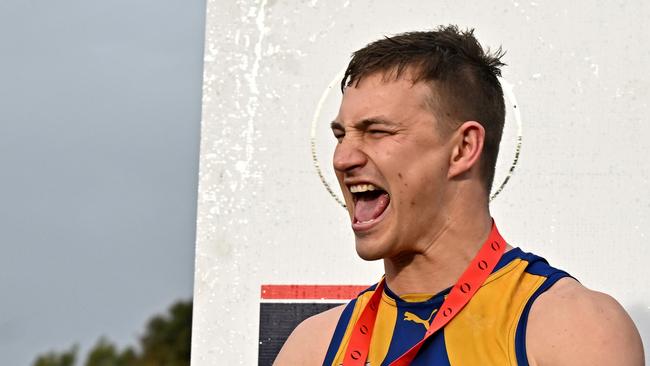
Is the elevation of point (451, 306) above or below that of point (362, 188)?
below

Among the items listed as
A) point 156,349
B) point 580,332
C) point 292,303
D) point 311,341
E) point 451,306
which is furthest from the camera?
point 156,349

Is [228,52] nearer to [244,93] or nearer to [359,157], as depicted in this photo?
[244,93]

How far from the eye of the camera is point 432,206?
2.27 meters

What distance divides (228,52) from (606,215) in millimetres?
1158

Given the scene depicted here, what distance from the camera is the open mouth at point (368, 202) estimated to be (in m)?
2.28

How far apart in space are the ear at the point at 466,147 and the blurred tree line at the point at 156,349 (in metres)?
27.0

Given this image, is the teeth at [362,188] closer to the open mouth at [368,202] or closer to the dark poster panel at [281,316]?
the open mouth at [368,202]

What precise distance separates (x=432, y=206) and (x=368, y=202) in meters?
0.13

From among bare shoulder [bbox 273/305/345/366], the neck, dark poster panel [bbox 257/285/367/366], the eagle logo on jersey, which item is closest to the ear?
the neck

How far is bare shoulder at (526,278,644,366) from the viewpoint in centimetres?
202

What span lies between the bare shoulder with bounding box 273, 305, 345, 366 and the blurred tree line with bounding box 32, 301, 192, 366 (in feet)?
87.4

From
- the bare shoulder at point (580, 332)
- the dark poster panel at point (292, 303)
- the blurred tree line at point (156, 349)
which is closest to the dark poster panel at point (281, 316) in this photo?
the dark poster panel at point (292, 303)

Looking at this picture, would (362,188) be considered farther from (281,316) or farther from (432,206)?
(281,316)

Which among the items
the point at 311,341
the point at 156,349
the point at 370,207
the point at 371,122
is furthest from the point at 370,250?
the point at 156,349
